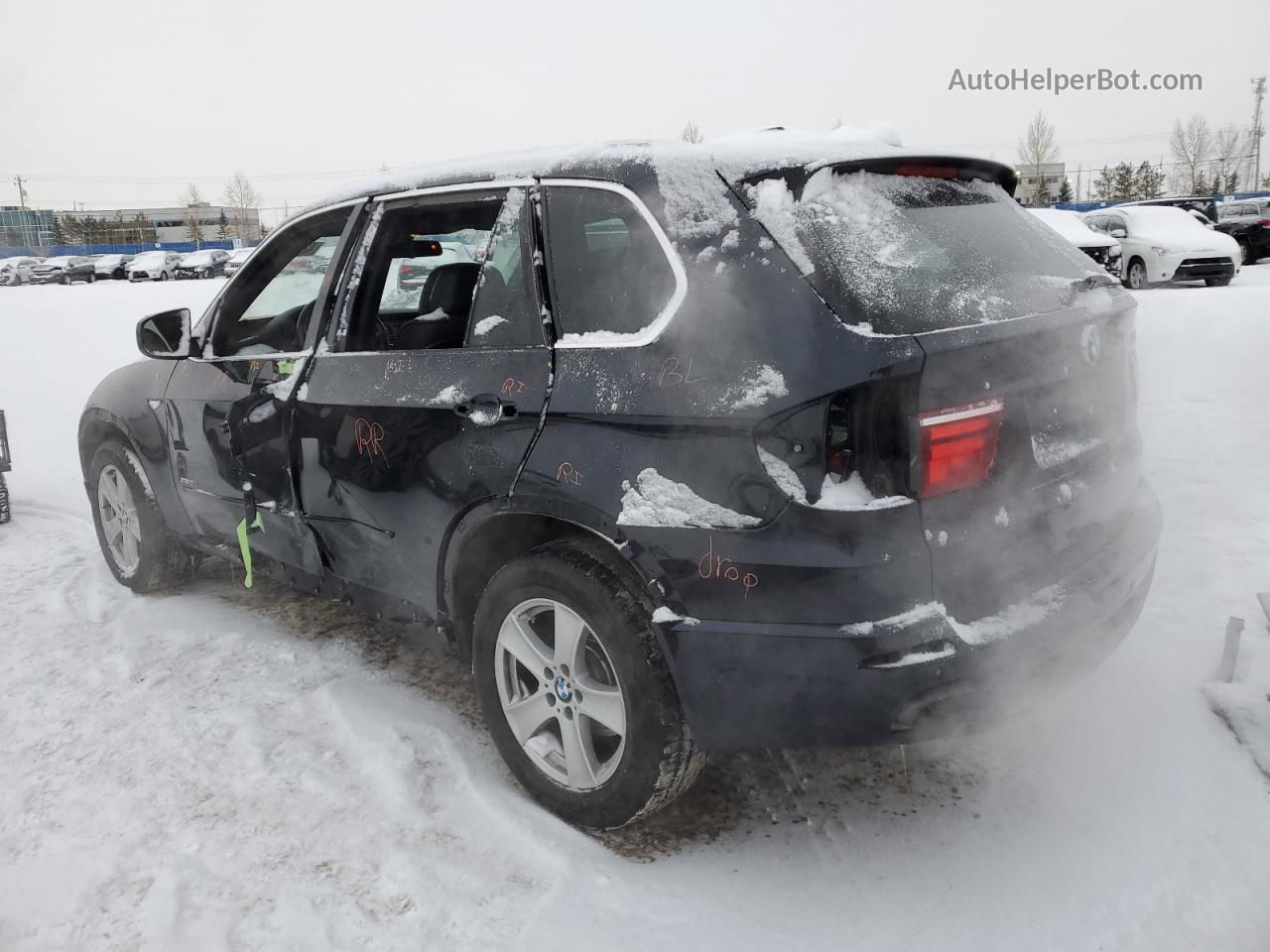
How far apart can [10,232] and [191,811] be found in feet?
362

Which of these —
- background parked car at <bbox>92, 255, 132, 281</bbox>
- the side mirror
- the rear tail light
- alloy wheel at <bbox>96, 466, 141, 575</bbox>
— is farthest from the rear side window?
background parked car at <bbox>92, 255, 132, 281</bbox>

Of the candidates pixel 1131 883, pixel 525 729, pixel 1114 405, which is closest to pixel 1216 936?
pixel 1131 883

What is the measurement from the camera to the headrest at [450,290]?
3.01 m

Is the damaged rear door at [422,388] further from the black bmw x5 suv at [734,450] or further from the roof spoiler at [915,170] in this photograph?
the roof spoiler at [915,170]

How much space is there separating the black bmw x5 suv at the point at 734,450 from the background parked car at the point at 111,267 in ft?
161

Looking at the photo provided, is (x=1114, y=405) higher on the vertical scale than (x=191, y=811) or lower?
higher

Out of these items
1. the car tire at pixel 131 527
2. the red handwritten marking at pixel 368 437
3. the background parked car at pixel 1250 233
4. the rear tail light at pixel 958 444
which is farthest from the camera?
the background parked car at pixel 1250 233

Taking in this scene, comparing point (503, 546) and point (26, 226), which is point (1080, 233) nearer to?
point (503, 546)

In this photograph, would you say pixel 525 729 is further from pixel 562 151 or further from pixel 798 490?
pixel 562 151

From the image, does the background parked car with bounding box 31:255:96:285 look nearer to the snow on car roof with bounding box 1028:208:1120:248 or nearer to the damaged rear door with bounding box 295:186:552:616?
the snow on car roof with bounding box 1028:208:1120:248

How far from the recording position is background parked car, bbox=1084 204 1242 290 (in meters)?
14.9

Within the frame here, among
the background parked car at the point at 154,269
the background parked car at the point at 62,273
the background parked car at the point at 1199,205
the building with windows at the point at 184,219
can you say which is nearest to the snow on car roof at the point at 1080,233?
the background parked car at the point at 1199,205

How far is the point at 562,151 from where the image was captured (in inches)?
107

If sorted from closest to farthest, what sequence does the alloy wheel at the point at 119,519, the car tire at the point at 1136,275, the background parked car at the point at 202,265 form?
the alloy wheel at the point at 119,519, the car tire at the point at 1136,275, the background parked car at the point at 202,265
